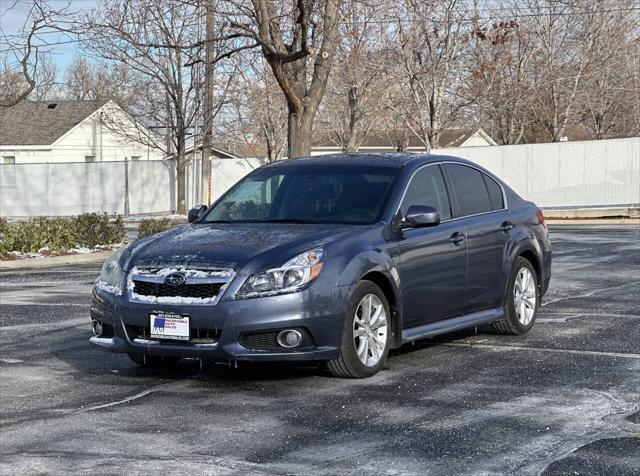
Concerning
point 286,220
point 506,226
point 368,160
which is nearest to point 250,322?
point 286,220

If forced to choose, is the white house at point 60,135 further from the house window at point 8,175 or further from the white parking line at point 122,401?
the white parking line at point 122,401

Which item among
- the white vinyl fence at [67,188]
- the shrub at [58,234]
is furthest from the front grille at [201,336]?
the white vinyl fence at [67,188]

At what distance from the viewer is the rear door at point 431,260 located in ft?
28.0

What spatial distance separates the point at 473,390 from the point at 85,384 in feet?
8.92

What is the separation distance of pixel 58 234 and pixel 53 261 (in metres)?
1.03

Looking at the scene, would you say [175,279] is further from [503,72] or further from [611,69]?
[611,69]

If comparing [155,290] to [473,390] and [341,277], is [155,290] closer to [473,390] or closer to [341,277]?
[341,277]

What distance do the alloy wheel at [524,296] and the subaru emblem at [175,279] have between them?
3526 millimetres

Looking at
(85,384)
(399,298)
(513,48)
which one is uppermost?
(513,48)

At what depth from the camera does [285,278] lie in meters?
7.58

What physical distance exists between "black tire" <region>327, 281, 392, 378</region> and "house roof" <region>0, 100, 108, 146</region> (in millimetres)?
43712

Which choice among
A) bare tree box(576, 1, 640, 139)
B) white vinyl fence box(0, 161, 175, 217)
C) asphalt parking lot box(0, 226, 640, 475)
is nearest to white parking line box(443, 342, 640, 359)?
asphalt parking lot box(0, 226, 640, 475)

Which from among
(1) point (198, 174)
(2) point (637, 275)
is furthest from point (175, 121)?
(2) point (637, 275)

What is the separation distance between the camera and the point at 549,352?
363 inches
